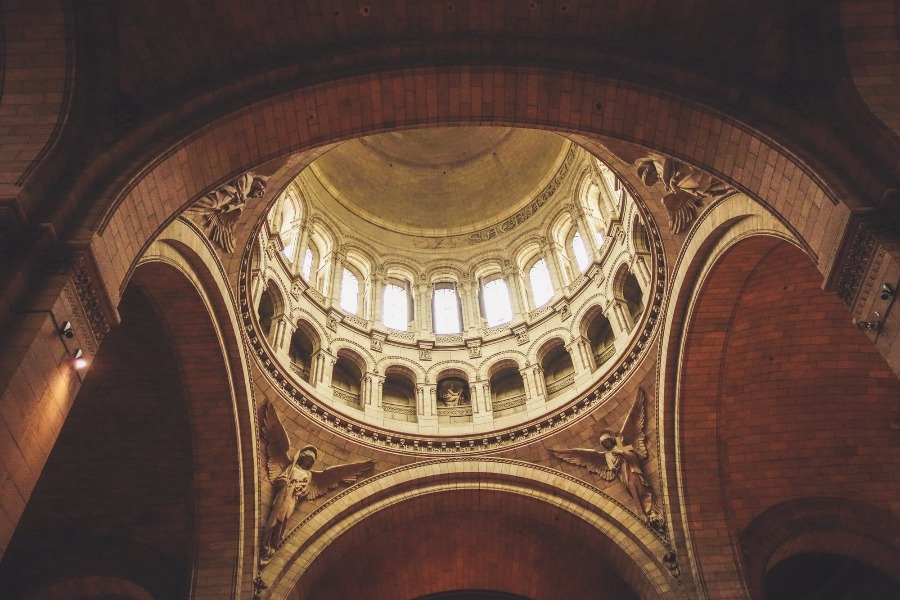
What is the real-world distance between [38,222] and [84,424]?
27.0ft

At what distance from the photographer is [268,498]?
1466cm

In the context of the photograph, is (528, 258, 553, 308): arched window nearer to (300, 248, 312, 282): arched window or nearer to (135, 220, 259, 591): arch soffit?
(300, 248, 312, 282): arched window

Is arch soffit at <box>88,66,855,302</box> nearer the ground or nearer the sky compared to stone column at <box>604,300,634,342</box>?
nearer the ground

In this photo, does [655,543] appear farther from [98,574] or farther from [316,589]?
[98,574]

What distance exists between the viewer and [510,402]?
18.5 meters

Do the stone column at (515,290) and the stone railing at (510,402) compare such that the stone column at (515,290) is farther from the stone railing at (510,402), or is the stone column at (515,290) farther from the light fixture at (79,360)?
the light fixture at (79,360)

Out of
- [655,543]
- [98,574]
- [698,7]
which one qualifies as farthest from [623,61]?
[98,574]

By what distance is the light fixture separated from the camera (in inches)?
291

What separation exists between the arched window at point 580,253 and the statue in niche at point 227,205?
9.89 meters

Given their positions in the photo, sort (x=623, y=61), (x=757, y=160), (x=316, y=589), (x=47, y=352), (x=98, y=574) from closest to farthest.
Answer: (x=47, y=352) → (x=757, y=160) → (x=623, y=61) → (x=98, y=574) → (x=316, y=589)

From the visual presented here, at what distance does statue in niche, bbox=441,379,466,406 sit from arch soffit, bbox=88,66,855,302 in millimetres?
9740

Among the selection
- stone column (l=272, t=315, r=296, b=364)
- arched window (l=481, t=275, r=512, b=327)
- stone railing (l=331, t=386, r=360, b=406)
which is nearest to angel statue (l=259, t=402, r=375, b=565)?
stone column (l=272, t=315, r=296, b=364)

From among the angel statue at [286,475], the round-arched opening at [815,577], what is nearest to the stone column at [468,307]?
the angel statue at [286,475]

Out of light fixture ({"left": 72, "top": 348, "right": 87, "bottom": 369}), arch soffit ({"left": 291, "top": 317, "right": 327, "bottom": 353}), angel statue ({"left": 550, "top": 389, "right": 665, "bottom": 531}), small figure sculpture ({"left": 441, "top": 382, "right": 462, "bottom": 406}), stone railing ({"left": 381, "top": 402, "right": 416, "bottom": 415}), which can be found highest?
arch soffit ({"left": 291, "top": 317, "right": 327, "bottom": 353})
